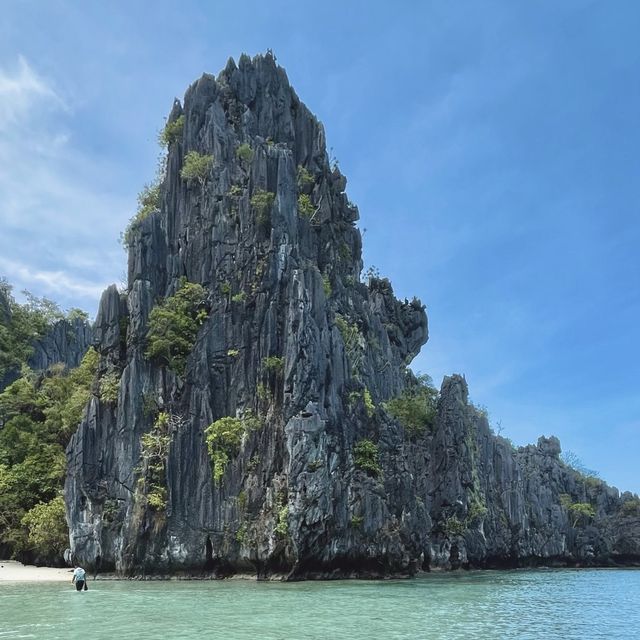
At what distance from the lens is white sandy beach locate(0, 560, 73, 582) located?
115ft

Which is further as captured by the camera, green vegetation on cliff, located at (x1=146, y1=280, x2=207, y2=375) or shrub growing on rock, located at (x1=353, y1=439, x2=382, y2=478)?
green vegetation on cliff, located at (x1=146, y1=280, x2=207, y2=375)

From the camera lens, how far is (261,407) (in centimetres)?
3912

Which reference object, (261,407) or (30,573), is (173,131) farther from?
(30,573)

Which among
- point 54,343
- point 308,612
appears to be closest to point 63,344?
point 54,343

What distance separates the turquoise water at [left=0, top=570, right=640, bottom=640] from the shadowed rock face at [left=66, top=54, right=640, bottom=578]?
4552mm

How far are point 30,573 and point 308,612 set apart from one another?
963 inches

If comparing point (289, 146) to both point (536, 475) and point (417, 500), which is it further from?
point (536, 475)

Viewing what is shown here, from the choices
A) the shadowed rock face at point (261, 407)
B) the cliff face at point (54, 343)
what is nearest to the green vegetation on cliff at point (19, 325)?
the cliff face at point (54, 343)

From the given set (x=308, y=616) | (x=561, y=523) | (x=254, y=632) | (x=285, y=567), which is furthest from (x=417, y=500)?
(x=561, y=523)

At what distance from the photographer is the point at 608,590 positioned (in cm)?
3556

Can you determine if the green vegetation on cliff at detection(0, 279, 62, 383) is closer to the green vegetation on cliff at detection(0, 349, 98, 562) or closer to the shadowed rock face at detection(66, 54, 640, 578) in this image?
the green vegetation on cliff at detection(0, 349, 98, 562)

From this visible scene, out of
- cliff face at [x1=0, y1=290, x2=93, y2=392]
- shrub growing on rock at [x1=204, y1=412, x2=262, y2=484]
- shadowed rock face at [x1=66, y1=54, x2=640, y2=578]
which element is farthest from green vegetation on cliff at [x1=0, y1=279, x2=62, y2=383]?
shrub growing on rock at [x1=204, y1=412, x2=262, y2=484]

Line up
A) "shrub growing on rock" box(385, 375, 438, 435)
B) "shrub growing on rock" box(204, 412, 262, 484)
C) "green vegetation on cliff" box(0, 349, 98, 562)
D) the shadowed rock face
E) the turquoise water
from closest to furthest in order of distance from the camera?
the turquoise water, the shadowed rock face, "shrub growing on rock" box(204, 412, 262, 484), "green vegetation on cliff" box(0, 349, 98, 562), "shrub growing on rock" box(385, 375, 438, 435)

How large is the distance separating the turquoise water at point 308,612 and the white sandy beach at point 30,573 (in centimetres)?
345
